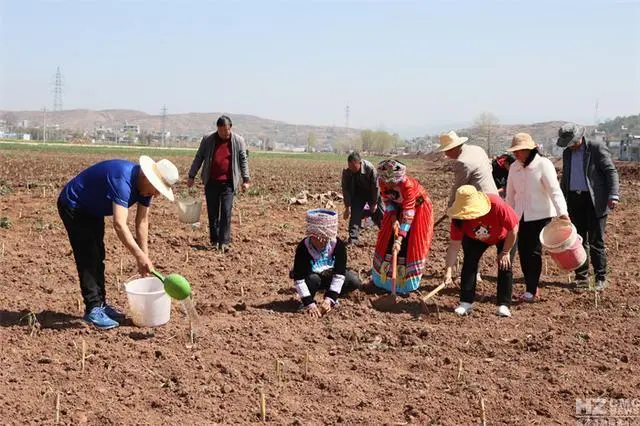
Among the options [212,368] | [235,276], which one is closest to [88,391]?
[212,368]

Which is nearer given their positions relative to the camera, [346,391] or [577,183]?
[346,391]

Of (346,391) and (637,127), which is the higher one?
(637,127)

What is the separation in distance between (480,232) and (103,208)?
297cm

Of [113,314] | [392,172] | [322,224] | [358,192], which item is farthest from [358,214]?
[113,314]

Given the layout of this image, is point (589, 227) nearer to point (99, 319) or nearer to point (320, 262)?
point (320, 262)

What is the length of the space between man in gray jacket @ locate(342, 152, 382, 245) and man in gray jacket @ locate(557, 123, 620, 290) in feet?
7.76

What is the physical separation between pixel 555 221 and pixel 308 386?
9.51 feet

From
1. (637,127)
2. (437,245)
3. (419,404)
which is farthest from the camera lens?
(637,127)

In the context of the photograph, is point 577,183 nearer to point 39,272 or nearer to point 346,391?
point 346,391

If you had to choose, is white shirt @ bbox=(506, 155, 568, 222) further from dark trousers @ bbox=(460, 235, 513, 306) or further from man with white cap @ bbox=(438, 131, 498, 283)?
dark trousers @ bbox=(460, 235, 513, 306)

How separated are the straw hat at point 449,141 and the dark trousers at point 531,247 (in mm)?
930

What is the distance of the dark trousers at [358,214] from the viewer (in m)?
7.91

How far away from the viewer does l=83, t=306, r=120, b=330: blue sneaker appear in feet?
15.1

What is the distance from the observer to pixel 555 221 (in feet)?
17.8
